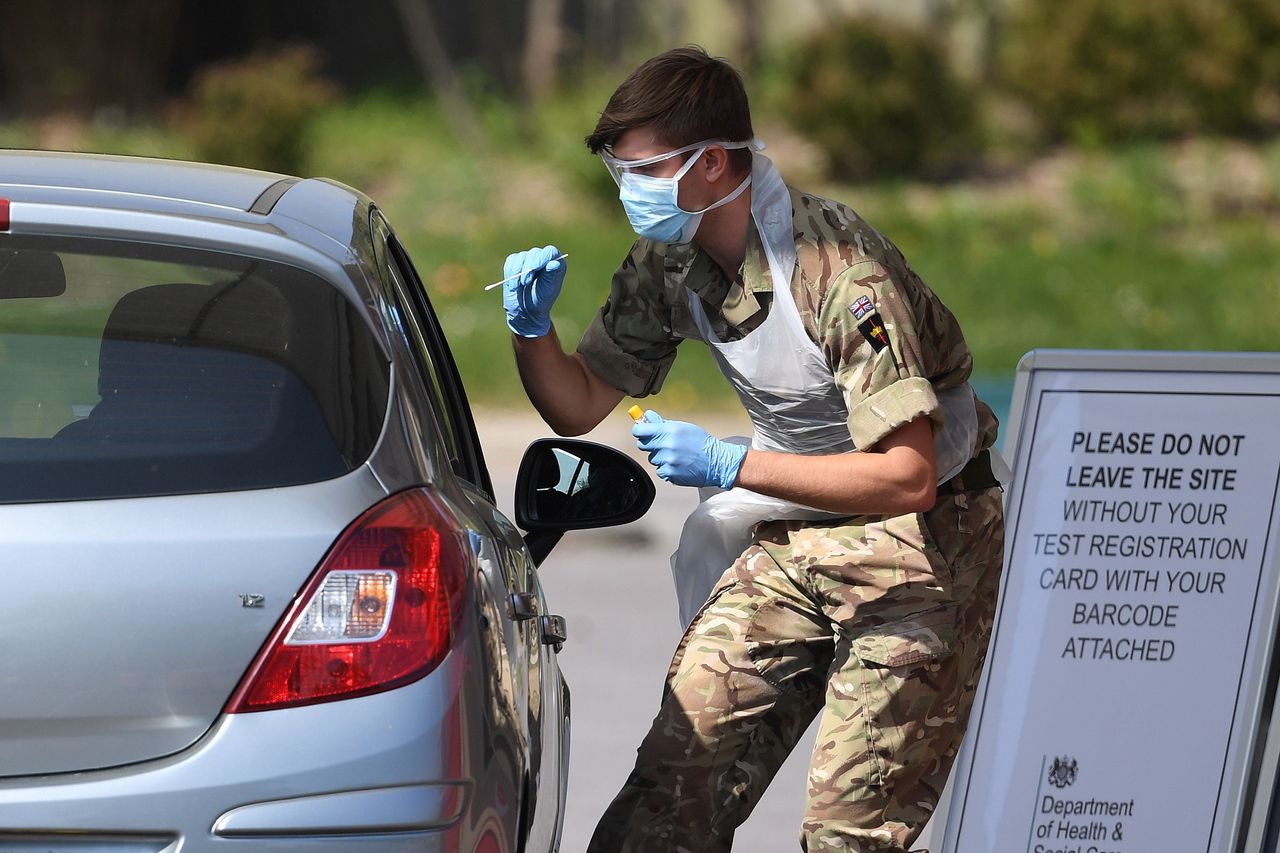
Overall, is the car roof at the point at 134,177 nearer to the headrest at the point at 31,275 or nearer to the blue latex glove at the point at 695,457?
the headrest at the point at 31,275

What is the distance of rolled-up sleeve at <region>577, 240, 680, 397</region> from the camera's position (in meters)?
3.60

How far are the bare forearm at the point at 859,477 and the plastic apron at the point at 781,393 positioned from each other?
0.09 metres

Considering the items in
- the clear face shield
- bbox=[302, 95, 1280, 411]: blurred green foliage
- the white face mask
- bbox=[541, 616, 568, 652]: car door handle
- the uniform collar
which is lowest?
bbox=[541, 616, 568, 652]: car door handle

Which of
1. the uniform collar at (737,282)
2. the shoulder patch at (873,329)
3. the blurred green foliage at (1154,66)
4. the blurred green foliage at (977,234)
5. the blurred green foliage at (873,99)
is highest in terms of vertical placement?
the blurred green foliage at (1154,66)

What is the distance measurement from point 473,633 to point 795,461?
869 mm

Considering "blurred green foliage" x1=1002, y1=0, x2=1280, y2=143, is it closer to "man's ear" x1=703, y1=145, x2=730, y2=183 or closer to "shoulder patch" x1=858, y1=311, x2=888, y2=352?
Result: "man's ear" x1=703, y1=145, x2=730, y2=183

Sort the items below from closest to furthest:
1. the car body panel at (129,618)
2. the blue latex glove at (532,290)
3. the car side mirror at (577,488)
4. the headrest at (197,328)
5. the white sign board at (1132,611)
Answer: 1. the car body panel at (129,618)
2. the headrest at (197,328)
3. the car side mirror at (577,488)
4. the blue latex glove at (532,290)
5. the white sign board at (1132,611)

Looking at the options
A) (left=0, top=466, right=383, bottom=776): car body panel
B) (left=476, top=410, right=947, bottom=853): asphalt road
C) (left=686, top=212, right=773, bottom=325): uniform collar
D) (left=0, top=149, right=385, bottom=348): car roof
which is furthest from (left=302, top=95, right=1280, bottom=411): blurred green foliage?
(left=0, top=466, right=383, bottom=776): car body panel

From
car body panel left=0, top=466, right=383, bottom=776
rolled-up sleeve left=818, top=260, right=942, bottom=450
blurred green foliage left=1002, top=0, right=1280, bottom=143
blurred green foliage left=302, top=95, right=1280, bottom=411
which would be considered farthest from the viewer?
blurred green foliage left=1002, top=0, right=1280, bottom=143

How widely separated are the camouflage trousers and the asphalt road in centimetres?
158

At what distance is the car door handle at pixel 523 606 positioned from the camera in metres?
2.85

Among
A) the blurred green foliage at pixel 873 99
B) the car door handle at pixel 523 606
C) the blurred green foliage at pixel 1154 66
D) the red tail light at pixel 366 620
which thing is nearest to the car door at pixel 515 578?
the car door handle at pixel 523 606

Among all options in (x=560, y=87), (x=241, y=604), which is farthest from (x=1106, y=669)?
(x=560, y=87)

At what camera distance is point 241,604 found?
90.2 inches
